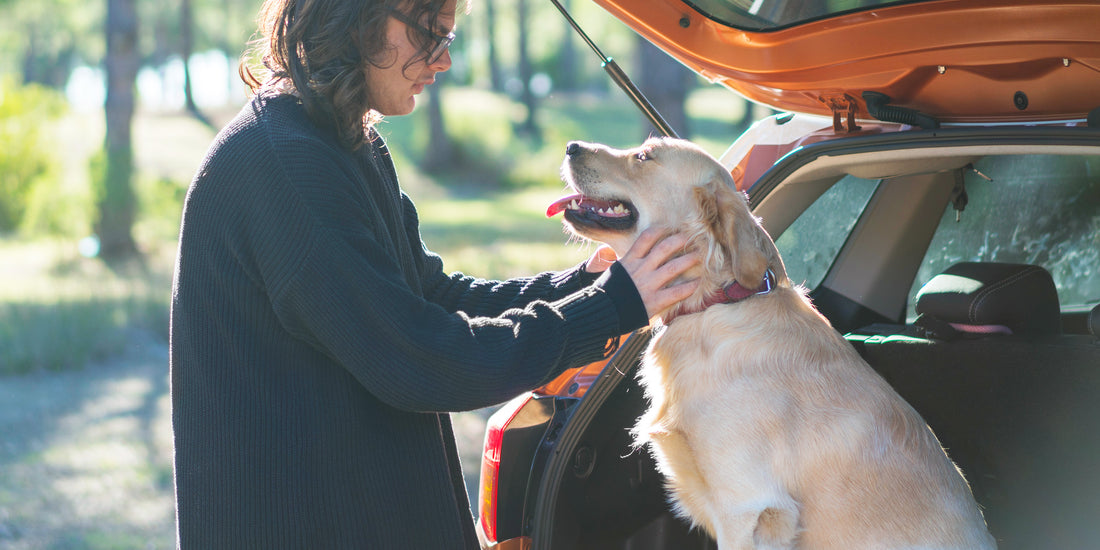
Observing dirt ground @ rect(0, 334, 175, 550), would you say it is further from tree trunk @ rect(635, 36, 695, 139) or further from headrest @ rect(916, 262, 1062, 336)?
tree trunk @ rect(635, 36, 695, 139)

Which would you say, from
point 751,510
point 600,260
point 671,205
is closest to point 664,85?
point 671,205

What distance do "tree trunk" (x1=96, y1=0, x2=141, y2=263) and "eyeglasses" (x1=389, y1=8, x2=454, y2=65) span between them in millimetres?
9779

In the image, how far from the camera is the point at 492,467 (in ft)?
8.29

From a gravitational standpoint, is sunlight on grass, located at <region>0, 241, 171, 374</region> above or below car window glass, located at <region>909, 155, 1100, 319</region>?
above

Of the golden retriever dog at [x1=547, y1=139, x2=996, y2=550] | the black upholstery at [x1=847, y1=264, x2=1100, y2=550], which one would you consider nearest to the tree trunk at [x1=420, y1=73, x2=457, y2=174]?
the black upholstery at [x1=847, y1=264, x2=1100, y2=550]

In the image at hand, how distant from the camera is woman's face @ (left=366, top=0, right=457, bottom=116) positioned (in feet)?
6.11

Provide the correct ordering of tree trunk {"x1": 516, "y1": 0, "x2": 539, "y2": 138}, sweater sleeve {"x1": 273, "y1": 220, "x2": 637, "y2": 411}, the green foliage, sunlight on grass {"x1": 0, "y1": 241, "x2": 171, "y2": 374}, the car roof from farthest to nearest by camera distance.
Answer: tree trunk {"x1": 516, "y1": 0, "x2": 539, "y2": 138} < the green foliage < sunlight on grass {"x1": 0, "y1": 241, "x2": 171, "y2": 374} < the car roof < sweater sleeve {"x1": 273, "y1": 220, "x2": 637, "y2": 411}

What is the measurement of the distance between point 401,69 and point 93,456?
4964 millimetres

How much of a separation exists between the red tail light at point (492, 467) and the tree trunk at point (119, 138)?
9585mm

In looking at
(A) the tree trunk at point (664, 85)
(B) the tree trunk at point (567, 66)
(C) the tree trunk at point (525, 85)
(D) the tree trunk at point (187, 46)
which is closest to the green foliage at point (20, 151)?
(A) the tree trunk at point (664, 85)

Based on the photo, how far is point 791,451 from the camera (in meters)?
2.18

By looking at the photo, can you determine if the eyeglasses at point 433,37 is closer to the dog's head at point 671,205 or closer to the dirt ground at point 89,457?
the dog's head at point 671,205

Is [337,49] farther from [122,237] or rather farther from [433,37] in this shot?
[122,237]

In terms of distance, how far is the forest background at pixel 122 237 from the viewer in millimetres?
5355
